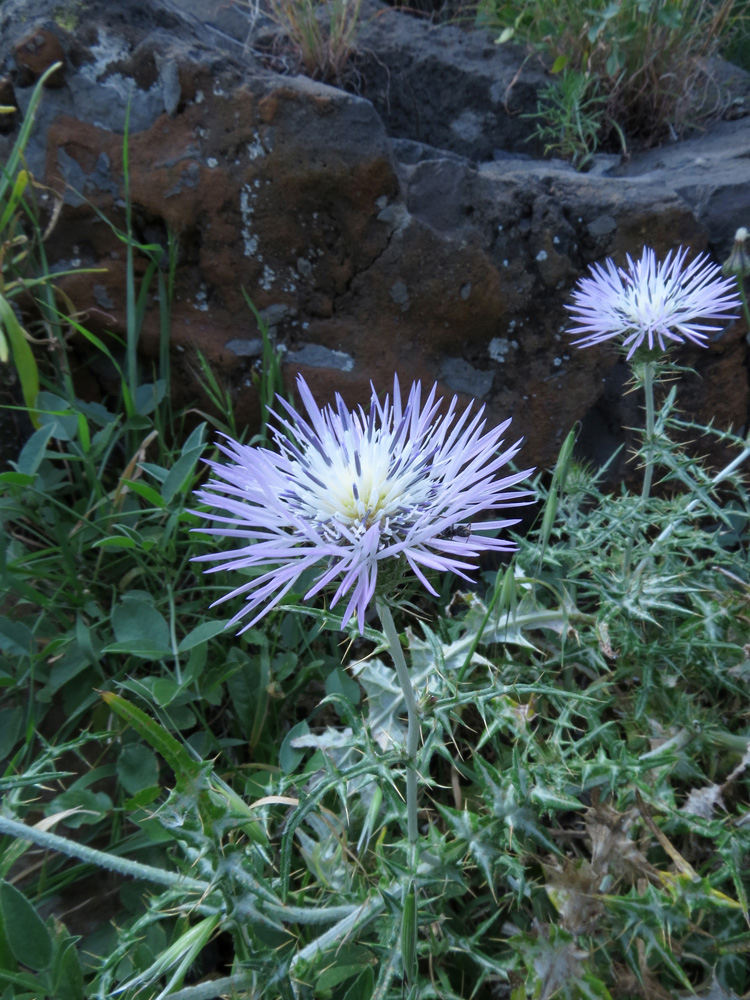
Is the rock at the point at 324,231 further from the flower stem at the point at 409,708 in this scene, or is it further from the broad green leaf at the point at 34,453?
the flower stem at the point at 409,708

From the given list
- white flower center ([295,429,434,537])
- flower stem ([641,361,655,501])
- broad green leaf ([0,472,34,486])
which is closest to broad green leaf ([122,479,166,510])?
broad green leaf ([0,472,34,486])

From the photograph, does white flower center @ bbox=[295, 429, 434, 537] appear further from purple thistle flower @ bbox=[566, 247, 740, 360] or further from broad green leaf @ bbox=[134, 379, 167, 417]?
broad green leaf @ bbox=[134, 379, 167, 417]

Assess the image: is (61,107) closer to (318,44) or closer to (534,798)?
(318,44)

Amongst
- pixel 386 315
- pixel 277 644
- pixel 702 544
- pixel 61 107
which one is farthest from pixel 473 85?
pixel 277 644

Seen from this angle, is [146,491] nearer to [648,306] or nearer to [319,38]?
[648,306]

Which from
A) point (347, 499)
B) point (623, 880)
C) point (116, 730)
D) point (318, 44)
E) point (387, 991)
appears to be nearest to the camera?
point (347, 499)

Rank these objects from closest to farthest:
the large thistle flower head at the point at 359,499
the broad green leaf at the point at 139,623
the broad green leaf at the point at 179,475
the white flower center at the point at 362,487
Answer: the large thistle flower head at the point at 359,499 < the white flower center at the point at 362,487 < the broad green leaf at the point at 139,623 < the broad green leaf at the point at 179,475

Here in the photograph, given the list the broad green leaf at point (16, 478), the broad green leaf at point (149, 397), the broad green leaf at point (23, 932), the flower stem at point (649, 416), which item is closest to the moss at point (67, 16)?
the broad green leaf at point (149, 397)

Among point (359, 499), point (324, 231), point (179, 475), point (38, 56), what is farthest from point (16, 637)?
point (38, 56)
